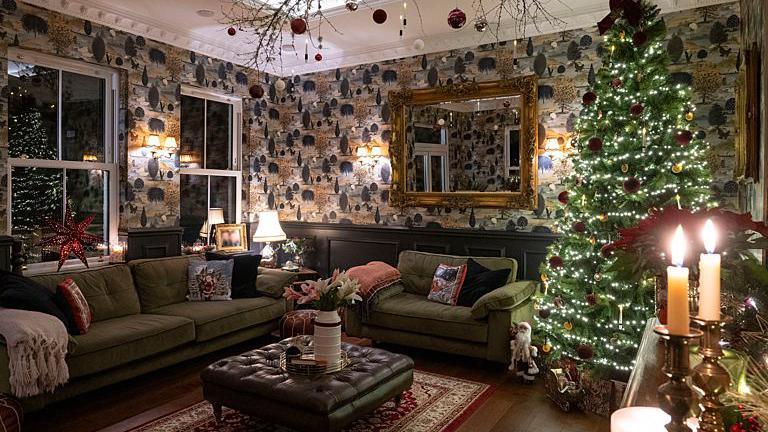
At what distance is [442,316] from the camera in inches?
182

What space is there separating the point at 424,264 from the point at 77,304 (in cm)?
318

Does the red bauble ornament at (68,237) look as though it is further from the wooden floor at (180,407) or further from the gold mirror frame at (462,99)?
the gold mirror frame at (462,99)

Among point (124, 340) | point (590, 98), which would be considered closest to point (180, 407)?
point (124, 340)

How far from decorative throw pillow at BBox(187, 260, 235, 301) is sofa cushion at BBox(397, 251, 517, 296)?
181 centimetres

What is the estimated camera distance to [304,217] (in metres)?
7.23

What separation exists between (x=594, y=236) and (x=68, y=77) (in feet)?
16.4

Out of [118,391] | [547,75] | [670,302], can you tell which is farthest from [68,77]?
[670,302]

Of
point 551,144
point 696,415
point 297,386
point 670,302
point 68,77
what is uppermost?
point 68,77

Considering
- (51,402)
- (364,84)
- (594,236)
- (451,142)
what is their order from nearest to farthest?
(51,402)
(594,236)
(451,142)
(364,84)

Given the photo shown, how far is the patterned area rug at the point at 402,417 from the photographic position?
3.36 m

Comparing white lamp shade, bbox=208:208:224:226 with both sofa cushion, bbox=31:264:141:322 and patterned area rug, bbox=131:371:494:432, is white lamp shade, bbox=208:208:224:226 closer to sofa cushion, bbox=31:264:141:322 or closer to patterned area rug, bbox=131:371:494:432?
sofa cushion, bbox=31:264:141:322

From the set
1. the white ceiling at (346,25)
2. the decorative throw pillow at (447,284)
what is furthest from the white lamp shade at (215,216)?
the decorative throw pillow at (447,284)

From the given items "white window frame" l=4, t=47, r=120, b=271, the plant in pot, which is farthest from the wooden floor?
"white window frame" l=4, t=47, r=120, b=271

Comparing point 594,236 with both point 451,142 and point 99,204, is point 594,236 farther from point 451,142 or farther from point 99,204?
point 99,204
